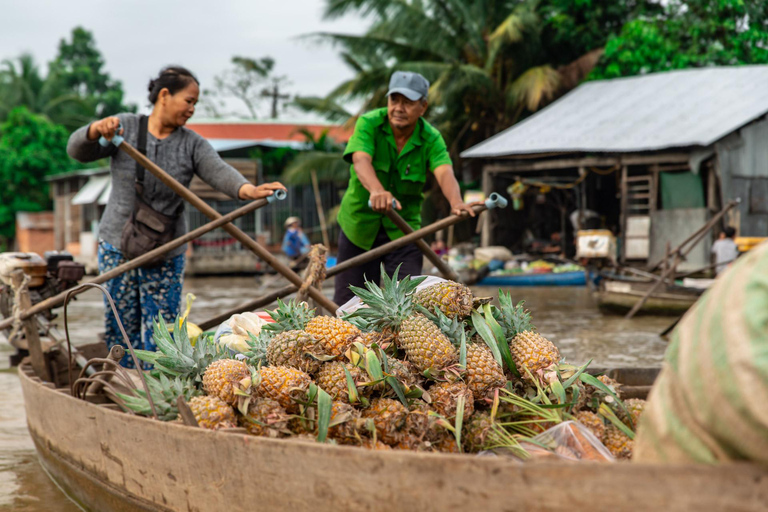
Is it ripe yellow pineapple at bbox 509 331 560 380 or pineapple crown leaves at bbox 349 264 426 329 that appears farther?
pineapple crown leaves at bbox 349 264 426 329

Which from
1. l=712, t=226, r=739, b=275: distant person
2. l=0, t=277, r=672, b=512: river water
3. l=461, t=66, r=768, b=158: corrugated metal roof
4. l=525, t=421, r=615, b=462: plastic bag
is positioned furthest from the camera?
l=461, t=66, r=768, b=158: corrugated metal roof

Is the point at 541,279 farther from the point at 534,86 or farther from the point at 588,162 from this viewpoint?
the point at 534,86

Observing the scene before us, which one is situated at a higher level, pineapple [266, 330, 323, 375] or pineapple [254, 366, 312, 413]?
pineapple [266, 330, 323, 375]

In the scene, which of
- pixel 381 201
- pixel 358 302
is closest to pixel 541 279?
pixel 381 201

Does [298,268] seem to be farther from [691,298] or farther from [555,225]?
[555,225]

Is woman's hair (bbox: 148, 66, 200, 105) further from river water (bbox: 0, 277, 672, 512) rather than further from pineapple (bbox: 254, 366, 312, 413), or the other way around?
pineapple (bbox: 254, 366, 312, 413)

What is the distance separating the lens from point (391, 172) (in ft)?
13.0

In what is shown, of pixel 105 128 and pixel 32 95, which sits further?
pixel 32 95

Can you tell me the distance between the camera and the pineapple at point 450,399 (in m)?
2.08

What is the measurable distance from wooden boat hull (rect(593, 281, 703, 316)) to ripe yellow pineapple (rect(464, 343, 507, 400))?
7075 mm

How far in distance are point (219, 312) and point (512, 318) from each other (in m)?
7.70

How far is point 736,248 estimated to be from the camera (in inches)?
A: 391

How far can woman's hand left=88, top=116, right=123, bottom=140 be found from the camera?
10.9 feet

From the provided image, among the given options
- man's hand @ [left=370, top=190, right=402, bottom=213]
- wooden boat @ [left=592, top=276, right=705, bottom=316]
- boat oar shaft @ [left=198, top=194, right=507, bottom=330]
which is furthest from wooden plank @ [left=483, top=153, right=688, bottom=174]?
man's hand @ [left=370, top=190, right=402, bottom=213]
